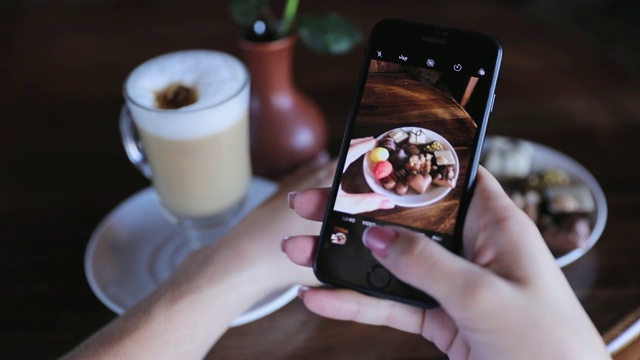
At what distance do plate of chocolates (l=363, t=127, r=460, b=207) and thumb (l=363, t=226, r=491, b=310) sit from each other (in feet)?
0.17

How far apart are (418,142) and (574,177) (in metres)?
0.36

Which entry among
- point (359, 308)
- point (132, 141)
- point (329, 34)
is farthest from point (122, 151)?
point (359, 308)

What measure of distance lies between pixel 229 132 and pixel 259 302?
188mm

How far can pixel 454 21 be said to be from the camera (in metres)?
1.06

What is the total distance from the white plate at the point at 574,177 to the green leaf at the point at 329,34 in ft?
0.76

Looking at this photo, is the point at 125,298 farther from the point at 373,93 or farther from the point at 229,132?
the point at 373,93

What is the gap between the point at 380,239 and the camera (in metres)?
0.45

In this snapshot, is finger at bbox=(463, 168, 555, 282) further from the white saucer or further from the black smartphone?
the white saucer

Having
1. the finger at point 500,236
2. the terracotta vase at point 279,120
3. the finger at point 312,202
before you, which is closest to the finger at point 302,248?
the finger at point 312,202

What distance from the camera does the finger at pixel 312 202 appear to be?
53 cm

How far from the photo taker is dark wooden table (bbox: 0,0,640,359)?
618 millimetres

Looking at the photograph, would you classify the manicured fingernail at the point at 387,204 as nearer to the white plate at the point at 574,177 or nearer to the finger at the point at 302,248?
the finger at the point at 302,248

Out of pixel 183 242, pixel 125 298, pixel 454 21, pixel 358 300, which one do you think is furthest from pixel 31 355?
pixel 454 21

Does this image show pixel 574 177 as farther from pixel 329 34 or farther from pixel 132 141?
pixel 132 141
